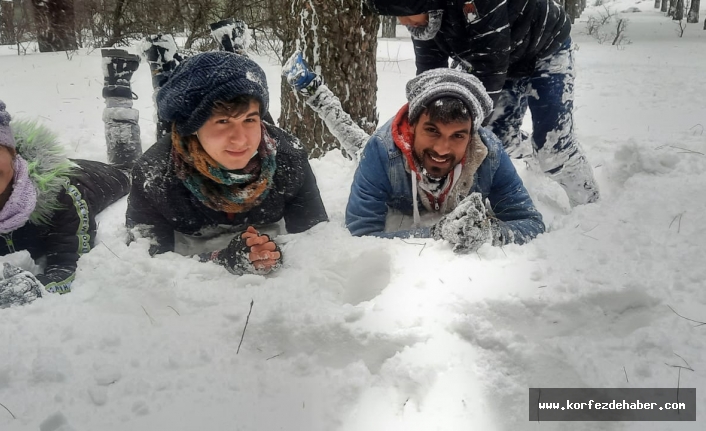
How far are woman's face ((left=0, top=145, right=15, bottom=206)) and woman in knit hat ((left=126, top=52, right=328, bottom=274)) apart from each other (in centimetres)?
59

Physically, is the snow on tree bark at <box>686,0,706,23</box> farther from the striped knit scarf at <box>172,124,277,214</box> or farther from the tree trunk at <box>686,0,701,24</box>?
the striped knit scarf at <box>172,124,277,214</box>

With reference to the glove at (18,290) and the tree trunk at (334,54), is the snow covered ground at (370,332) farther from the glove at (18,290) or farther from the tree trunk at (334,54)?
the tree trunk at (334,54)

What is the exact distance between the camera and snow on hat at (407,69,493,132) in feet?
7.36

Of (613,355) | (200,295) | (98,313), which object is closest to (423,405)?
(613,355)

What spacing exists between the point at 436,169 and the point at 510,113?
112cm

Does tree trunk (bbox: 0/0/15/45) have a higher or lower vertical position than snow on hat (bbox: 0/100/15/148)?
higher

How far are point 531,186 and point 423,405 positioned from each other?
254cm

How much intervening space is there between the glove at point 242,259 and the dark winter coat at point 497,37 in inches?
58.8

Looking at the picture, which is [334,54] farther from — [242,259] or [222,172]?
[242,259]

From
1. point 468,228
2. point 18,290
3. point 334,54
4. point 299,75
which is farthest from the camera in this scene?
point 334,54

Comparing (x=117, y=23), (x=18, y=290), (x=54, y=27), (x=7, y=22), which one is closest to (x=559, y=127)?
(x=18, y=290)

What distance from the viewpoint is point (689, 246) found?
1.79m

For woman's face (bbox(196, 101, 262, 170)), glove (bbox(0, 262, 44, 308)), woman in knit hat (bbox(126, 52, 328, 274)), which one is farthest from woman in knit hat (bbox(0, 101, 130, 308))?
woman's face (bbox(196, 101, 262, 170))

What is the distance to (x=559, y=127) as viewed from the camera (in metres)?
2.99
